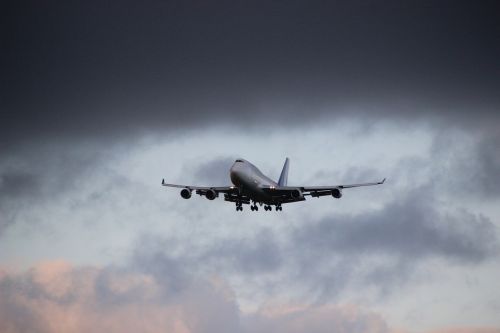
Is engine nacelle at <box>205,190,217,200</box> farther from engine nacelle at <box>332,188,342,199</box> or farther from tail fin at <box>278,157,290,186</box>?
tail fin at <box>278,157,290,186</box>

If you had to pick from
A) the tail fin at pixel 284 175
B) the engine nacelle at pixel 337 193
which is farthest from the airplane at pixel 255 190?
the tail fin at pixel 284 175

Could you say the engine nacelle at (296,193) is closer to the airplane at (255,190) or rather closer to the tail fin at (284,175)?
the airplane at (255,190)

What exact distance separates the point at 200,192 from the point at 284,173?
2877 cm

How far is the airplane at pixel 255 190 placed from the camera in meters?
115

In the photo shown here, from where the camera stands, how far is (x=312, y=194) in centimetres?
12300

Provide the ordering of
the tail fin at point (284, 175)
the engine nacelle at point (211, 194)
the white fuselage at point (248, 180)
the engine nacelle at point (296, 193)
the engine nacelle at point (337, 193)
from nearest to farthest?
the white fuselage at point (248, 180)
the engine nacelle at point (296, 193)
the engine nacelle at point (337, 193)
the engine nacelle at point (211, 194)
the tail fin at point (284, 175)

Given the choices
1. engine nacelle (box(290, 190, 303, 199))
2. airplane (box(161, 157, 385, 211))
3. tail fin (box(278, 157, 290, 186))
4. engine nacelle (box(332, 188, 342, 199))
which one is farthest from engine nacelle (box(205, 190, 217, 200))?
tail fin (box(278, 157, 290, 186))

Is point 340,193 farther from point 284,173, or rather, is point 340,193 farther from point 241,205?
point 284,173

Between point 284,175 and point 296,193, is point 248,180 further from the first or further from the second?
point 284,175

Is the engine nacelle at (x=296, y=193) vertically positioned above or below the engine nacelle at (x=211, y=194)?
below

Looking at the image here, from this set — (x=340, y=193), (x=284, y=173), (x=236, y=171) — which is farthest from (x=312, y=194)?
(x=284, y=173)

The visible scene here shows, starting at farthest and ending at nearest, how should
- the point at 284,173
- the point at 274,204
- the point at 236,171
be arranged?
the point at 284,173, the point at 274,204, the point at 236,171

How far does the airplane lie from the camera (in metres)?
115

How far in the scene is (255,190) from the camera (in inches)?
4574
